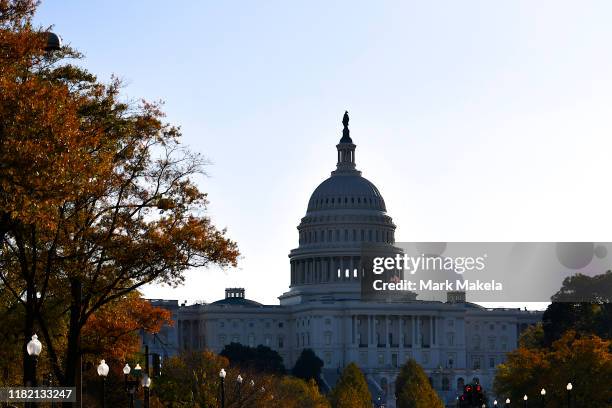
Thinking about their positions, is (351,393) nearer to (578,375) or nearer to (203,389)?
(578,375)

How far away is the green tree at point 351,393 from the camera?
161500 millimetres

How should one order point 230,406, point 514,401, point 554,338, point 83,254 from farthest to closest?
1. point 554,338
2. point 514,401
3. point 230,406
4. point 83,254

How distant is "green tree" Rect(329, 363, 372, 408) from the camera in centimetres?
16150

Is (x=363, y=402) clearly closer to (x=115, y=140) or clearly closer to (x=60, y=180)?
(x=115, y=140)

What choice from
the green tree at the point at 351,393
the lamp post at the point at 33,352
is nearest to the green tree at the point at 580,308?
the green tree at the point at 351,393

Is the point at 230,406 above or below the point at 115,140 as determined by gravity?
below

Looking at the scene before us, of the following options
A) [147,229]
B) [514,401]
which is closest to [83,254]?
[147,229]

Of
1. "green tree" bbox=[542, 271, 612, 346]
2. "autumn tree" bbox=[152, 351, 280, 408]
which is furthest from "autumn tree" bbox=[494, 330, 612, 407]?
"green tree" bbox=[542, 271, 612, 346]

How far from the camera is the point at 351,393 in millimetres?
167750

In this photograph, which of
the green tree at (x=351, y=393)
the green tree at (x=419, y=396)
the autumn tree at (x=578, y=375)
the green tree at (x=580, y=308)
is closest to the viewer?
the autumn tree at (x=578, y=375)

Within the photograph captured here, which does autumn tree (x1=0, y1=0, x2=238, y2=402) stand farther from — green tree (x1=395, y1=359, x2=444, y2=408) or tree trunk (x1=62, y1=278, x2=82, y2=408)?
green tree (x1=395, y1=359, x2=444, y2=408)

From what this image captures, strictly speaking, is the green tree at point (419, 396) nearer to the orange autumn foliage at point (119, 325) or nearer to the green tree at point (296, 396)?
the green tree at point (296, 396)

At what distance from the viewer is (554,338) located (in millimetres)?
167750

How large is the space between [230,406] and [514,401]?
43070mm
